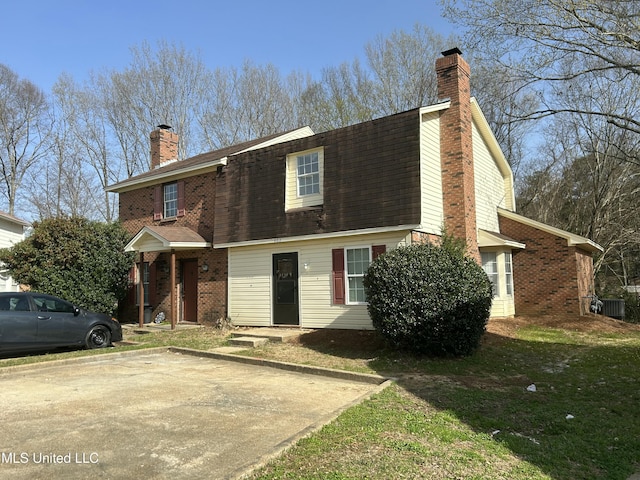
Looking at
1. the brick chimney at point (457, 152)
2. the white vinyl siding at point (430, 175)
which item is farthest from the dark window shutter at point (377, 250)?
the brick chimney at point (457, 152)

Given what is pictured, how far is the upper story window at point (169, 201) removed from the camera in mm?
17109

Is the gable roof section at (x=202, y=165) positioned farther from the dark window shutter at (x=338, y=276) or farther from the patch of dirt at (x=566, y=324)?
the patch of dirt at (x=566, y=324)

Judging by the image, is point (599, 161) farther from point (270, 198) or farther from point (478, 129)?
point (270, 198)

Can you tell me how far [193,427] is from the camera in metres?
5.15

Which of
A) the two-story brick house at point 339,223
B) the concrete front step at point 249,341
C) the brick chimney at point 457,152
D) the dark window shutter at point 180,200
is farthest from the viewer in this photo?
the dark window shutter at point 180,200

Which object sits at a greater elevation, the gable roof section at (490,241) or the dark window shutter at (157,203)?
the dark window shutter at (157,203)

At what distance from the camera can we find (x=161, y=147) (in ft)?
72.1

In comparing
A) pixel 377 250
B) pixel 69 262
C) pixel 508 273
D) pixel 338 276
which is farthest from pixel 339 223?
pixel 69 262

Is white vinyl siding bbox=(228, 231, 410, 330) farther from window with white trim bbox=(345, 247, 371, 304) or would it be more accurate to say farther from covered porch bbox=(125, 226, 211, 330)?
covered porch bbox=(125, 226, 211, 330)

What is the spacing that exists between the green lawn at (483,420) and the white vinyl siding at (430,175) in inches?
154

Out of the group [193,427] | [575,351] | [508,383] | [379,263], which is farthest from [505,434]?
[575,351]

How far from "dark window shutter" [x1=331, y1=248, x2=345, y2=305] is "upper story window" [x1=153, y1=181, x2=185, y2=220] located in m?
7.08

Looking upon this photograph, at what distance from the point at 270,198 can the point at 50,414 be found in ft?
31.5

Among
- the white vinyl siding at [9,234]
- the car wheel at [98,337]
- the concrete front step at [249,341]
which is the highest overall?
the white vinyl siding at [9,234]
